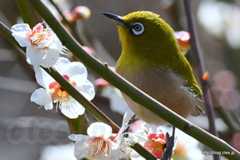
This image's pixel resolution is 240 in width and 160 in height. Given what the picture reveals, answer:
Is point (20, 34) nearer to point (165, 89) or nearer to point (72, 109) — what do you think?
point (72, 109)

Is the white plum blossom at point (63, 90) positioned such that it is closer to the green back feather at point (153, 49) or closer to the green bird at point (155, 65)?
the green bird at point (155, 65)

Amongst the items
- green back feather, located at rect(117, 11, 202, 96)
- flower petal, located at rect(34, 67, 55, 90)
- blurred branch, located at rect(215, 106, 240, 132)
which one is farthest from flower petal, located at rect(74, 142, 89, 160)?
blurred branch, located at rect(215, 106, 240, 132)

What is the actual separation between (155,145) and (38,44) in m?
0.34

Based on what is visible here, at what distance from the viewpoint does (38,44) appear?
1.30 meters

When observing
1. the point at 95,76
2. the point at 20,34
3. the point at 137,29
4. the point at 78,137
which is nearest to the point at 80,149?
the point at 78,137

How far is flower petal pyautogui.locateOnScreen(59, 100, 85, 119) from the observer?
1.38 m

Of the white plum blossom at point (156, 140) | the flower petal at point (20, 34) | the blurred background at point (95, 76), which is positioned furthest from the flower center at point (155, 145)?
the blurred background at point (95, 76)

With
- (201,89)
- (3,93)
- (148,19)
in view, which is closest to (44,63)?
(148,19)

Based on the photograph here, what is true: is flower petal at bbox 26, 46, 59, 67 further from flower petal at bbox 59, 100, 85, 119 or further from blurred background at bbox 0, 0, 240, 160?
blurred background at bbox 0, 0, 240, 160

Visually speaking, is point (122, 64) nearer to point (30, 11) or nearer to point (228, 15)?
point (30, 11)

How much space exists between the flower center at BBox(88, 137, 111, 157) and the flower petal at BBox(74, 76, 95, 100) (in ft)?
0.27

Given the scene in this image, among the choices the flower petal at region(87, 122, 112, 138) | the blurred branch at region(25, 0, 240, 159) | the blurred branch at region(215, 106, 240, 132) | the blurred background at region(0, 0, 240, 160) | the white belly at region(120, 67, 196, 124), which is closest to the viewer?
the blurred branch at region(25, 0, 240, 159)

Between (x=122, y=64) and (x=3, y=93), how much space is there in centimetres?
257

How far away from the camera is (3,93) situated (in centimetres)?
423
